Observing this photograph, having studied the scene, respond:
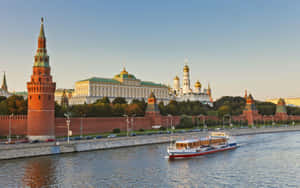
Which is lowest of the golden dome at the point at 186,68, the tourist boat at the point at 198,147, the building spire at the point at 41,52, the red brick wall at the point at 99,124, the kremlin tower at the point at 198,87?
the tourist boat at the point at 198,147

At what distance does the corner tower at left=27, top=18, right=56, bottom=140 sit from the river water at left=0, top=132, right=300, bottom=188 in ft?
29.8

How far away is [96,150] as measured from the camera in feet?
148

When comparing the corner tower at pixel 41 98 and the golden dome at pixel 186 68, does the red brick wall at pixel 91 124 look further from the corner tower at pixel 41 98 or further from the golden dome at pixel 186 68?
the golden dome at pixel 186 68

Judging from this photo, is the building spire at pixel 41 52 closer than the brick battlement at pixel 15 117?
Yes

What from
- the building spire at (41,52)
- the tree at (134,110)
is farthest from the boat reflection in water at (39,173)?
the tree at (134,110)

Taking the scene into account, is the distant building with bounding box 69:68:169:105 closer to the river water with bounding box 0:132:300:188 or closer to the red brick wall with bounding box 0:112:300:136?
the red brick wall with bounding box 0:112:300:136

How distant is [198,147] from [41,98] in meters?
21.2

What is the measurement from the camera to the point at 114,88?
12019 cm

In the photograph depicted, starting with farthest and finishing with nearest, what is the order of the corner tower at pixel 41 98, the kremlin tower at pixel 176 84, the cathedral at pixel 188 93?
1. the kremlin tower at pixel 176 84
2. the cathedral at pixel 188 93
3. the corner tower at pixel 41 98

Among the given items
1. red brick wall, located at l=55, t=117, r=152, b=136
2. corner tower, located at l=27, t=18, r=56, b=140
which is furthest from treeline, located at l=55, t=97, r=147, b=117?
corner tower, located at l=27, t=18, r=56, b=140

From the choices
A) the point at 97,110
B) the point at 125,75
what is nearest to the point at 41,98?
the point at 97,110

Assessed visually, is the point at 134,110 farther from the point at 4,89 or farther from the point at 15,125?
the point at 4,89

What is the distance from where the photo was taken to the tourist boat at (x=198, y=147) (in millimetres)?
40344

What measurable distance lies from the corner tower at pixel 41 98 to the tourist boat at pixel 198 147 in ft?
55.2
